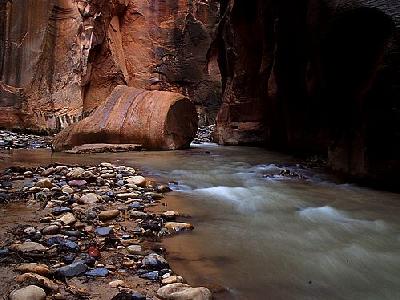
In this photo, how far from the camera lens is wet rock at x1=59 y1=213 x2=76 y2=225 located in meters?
2.96

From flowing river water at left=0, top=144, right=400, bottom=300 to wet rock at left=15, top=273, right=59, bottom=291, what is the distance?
72 cm

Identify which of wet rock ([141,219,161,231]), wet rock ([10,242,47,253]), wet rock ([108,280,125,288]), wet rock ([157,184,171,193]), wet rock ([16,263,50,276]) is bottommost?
wet rock ([157,184,171,193])

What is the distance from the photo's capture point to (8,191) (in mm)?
4016

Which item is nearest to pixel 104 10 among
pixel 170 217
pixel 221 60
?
pixel 221 60

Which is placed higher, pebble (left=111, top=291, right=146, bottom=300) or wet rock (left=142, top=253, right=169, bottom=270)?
pebble (left=111, top=291, right=146, bottom=300)

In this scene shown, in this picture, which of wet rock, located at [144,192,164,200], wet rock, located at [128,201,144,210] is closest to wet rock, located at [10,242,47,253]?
wet rock, located at [128,201,144,210]

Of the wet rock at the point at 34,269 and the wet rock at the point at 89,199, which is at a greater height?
the wet rock at the point at 34,269

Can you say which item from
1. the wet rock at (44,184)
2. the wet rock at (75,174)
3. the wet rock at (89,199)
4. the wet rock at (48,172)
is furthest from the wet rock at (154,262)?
the wet rock at (48,172)

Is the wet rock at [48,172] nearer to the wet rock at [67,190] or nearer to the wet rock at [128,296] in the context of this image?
the wet rock at [67,190]

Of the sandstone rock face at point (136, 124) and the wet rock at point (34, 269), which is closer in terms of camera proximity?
the wet rock at point (34, 269)

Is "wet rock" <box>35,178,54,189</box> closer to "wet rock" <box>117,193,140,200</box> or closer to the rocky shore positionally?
the rocky shore

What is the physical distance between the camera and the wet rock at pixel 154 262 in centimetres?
228

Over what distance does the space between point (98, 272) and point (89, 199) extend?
169cm

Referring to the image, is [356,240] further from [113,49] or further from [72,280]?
[113,49]
